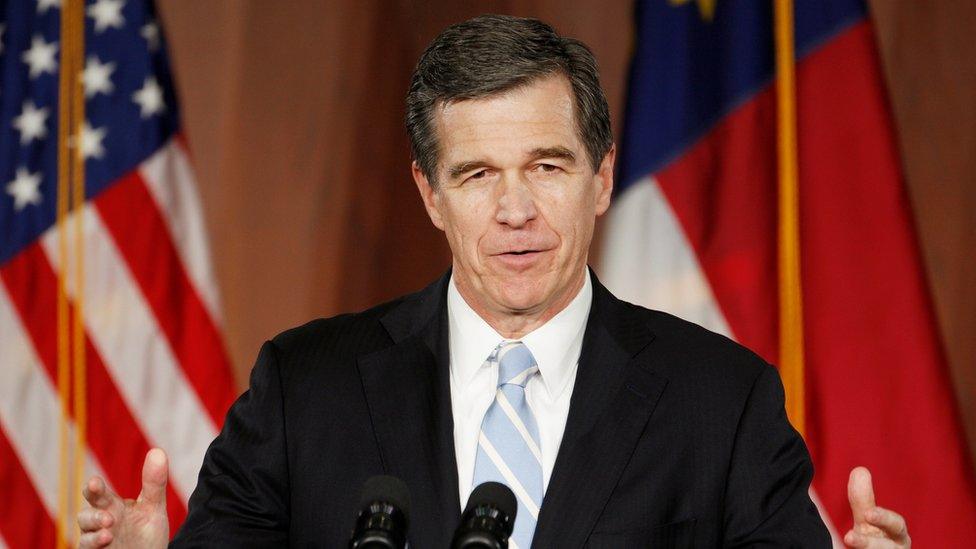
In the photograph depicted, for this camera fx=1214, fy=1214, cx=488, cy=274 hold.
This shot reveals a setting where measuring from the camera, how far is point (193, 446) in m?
3.43

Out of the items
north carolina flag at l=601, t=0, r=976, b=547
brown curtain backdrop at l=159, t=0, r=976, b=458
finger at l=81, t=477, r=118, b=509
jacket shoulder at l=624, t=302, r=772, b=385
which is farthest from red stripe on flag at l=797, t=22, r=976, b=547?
finger at l=81, t=477, r=118, b=509

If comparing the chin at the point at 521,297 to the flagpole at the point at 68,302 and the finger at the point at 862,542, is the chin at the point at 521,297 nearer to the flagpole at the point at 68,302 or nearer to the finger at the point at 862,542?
the finger at the point at 862,542

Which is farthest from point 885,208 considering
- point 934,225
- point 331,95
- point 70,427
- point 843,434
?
point 70,427

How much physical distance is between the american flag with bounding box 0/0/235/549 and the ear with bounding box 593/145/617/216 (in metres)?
1.85

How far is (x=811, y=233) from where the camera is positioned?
3.25 meters

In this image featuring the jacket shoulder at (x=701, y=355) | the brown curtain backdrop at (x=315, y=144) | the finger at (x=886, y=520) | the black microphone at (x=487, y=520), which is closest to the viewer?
the black microphone at (x=487, y=520)

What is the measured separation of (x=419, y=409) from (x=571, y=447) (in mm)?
229

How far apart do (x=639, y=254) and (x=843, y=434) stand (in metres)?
0.72

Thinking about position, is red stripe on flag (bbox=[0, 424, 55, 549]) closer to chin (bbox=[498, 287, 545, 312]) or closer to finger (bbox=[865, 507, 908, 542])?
chin (bbox=[498, 287, 545, 312])

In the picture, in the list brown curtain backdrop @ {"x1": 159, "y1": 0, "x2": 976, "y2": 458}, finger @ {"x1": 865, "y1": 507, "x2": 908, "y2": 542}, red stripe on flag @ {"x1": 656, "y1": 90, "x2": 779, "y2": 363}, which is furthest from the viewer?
brown curtain backdrop @ {"x1": 159, "y1": 0, "x2": 976, "y2": 458}

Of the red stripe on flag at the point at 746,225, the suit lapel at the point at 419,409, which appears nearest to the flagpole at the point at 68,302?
the red stripe on flag at the point at 746,225

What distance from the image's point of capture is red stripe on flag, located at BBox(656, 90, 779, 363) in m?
3.29

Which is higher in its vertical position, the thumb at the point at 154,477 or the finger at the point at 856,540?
the thumb at the point at 154,477

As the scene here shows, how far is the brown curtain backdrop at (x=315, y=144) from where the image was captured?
11.7 feet
